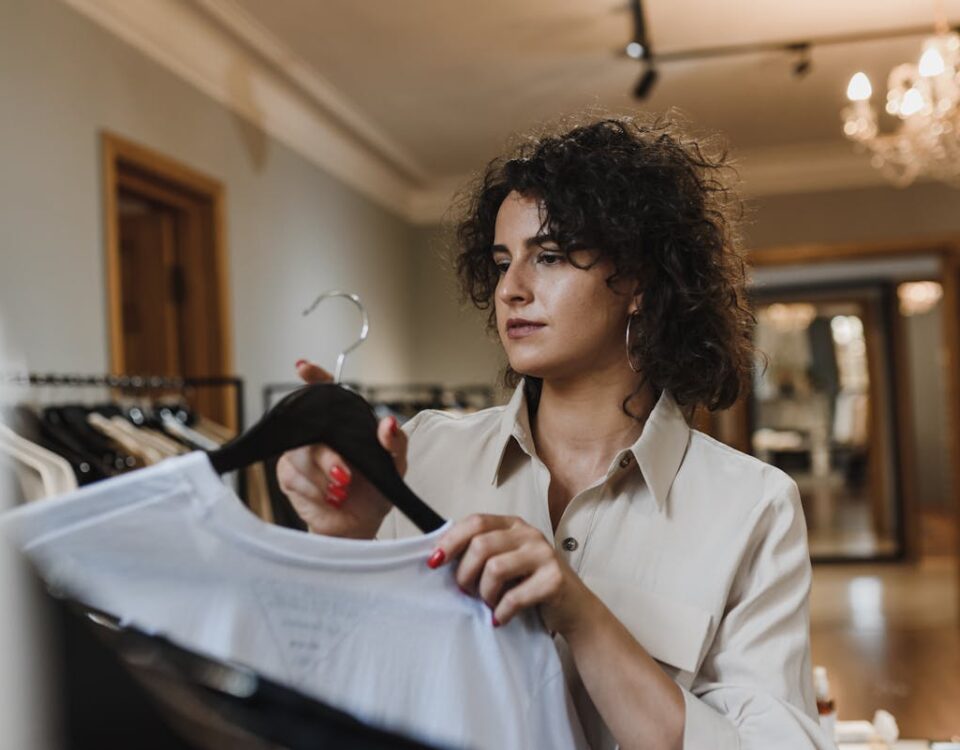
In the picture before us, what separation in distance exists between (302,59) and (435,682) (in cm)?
373

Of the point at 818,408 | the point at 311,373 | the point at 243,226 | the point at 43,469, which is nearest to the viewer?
the point at 311,373

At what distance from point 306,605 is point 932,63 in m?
3.34

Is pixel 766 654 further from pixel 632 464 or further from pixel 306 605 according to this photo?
pixel 306 605

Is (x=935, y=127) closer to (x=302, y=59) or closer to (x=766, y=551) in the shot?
(x=302, y=59)

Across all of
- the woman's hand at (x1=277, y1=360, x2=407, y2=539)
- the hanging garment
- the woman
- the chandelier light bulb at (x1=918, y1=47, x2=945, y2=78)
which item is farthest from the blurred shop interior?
the woman's hand at (x1=277, y1=360, x2=407, y2=539)

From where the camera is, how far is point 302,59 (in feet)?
13.9

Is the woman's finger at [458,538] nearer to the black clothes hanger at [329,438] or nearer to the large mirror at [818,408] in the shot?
the black clothes hanger at [329,438]

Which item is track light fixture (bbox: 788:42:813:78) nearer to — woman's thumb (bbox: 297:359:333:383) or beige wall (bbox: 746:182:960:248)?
beige wall (bbox: 746:182:960:248)

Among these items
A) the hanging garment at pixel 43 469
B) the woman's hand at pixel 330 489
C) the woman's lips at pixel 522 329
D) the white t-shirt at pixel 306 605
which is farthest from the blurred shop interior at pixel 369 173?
the white t-shirt at pixel 306 605

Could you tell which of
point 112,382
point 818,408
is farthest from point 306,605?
point 818,408

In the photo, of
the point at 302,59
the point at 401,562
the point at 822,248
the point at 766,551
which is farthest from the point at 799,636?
the point at 822,248

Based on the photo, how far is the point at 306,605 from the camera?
2.97ft

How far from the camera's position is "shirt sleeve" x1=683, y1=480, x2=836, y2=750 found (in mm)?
1065

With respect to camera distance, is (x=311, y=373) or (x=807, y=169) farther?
(x=807, y=169)
